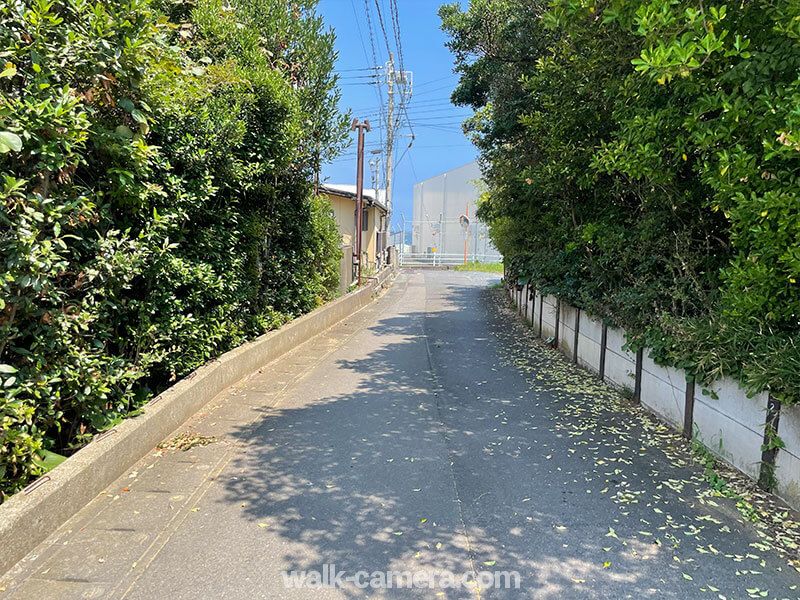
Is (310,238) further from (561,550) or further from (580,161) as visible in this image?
(561,550)

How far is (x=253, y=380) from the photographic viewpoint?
19.7 feet

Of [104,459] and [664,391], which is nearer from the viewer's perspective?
[104,459]

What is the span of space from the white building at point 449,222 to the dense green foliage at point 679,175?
28.6m

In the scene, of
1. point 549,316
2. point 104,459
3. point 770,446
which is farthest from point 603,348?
point 104,459

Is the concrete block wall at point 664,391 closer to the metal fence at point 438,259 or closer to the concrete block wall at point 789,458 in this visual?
the concrete block wall at point 789,458

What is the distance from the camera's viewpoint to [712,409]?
3.90m

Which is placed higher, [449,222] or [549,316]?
[449,222]

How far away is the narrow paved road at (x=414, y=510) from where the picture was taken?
8.25ft

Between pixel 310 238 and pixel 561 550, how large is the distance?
6414mm

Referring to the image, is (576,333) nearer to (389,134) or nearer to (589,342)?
(589,342)

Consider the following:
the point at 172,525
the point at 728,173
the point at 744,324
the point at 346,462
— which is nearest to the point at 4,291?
the point at 172,525

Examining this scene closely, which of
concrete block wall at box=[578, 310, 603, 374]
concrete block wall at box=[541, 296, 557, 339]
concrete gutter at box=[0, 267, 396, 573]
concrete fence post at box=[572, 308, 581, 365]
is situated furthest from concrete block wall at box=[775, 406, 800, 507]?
concrete block wall at box=[541, 296, 557, 339]

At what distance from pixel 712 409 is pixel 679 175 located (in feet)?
7.14

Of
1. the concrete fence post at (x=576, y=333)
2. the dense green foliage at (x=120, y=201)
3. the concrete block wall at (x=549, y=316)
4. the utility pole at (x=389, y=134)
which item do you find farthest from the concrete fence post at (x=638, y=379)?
the utility pole at (x=389, y=134)
